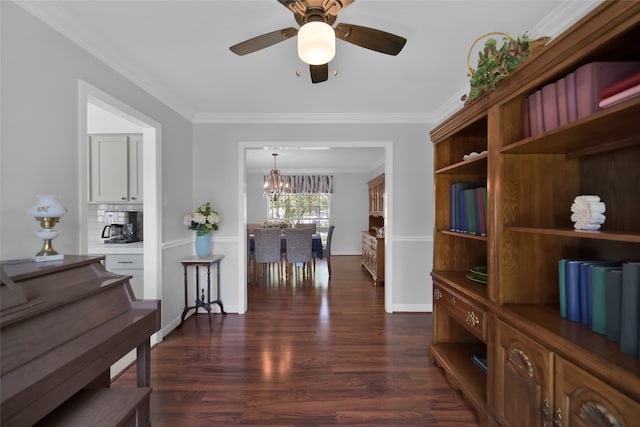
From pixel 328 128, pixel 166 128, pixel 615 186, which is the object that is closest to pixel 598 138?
pixel 615 186

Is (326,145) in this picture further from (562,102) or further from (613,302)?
(613,302)

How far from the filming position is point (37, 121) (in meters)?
1.54

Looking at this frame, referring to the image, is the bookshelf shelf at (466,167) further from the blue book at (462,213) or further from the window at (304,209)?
the window at (304,209)

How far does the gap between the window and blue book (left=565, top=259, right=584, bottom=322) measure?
689cm

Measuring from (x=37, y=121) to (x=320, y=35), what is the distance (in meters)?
1.60

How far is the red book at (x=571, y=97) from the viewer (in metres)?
1.12

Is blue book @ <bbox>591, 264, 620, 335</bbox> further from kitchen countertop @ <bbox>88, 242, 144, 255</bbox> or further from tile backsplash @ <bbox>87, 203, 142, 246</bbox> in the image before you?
tile backsplash @ <bbox>87, 203, 142, 246</bbox>

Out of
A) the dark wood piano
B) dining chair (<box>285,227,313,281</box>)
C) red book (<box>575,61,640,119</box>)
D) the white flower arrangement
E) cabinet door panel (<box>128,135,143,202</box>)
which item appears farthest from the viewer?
dining chair (<box>285,227,313,281</box>)

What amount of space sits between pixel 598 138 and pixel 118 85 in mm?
3020

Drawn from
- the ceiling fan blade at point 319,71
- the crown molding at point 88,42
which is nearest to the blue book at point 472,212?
the ceiling fan blade at point 319,71

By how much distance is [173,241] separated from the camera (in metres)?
2.99

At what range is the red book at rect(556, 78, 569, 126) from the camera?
45.6 inches

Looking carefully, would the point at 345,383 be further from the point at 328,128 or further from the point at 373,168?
the point at 373,168

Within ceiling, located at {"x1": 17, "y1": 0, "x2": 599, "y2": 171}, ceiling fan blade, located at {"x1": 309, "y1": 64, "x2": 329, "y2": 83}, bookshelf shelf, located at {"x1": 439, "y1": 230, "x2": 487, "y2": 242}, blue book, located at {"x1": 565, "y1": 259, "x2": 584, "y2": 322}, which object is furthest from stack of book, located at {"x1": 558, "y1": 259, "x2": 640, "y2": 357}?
ceiling fan blade, located at {"x1": 309, "y1": 64, "x2": 329, "y2": 83}
